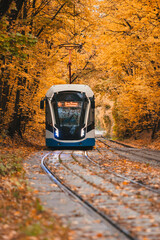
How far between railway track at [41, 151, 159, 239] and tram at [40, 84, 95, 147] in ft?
17.9

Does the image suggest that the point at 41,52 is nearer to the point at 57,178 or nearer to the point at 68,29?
the point at 68,29

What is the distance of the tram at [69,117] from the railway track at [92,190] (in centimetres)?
546

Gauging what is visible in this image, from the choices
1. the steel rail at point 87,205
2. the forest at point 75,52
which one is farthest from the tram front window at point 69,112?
the steel rail at point 87,205

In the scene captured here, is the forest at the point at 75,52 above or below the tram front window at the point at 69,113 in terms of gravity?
above

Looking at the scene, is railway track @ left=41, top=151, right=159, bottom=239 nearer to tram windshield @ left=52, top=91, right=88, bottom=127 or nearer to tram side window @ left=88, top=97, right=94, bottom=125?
tram windshield @ left=52, top=91, right=88, bottom=127

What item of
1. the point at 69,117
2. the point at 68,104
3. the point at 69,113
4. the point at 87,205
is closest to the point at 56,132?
the point at 69,117

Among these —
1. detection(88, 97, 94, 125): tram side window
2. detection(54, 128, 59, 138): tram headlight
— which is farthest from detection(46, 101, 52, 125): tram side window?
detection(88, 97, 94, 125): tram side window

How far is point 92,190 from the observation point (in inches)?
289

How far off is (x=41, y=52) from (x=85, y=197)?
42.7ft

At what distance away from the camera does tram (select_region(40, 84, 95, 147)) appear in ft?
56.3

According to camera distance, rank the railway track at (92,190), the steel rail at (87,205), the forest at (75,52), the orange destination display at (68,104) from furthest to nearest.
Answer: the orange destination display at (68,104), the forest at (75,52), the railway track at (92,190), the steel rail at (87,205)

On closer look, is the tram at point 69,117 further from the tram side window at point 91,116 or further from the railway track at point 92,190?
the railway track at point 92,190

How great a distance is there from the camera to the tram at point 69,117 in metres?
17.2

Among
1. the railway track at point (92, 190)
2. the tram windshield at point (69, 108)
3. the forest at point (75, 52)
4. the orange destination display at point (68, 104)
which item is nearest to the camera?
the railway track at point (92, 190)
